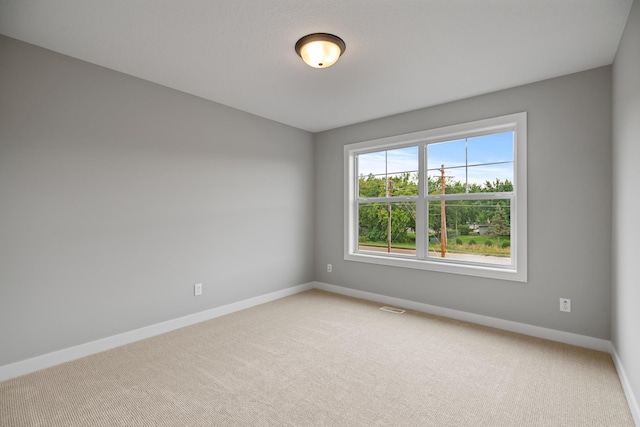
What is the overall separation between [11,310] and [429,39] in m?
3.70

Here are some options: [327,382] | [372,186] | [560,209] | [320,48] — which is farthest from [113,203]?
[560,209]

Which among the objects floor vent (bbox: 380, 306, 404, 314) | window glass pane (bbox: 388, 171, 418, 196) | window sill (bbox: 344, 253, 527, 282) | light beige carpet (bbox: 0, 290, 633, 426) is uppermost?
window glass pane (bbox: 388, 171, 418, 196)

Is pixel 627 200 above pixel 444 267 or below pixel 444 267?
above

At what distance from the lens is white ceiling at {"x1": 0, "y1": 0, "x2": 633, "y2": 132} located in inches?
78.6

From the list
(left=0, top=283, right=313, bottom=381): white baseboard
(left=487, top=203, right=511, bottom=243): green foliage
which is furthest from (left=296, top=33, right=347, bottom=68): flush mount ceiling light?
(left=0, top=283, right=313, bottom=381): white baseboard

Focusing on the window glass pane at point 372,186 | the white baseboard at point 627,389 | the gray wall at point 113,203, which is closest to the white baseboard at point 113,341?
the gray wall at point 113,203

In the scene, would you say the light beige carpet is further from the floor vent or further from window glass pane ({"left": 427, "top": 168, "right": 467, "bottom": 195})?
window glass pane ({"left": 427, "top": 168, "right": 467, "bottom": 195})

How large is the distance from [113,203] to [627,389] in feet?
13.7

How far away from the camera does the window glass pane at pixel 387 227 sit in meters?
Answer: 4.17

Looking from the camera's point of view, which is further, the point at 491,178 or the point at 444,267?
the point at 444,267

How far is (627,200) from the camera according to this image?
216 centimetres

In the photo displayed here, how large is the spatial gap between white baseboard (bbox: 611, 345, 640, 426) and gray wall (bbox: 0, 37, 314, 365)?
11.6ft

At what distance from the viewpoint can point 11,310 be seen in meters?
2.34

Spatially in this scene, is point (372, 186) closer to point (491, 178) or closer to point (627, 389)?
point (491, 178)
